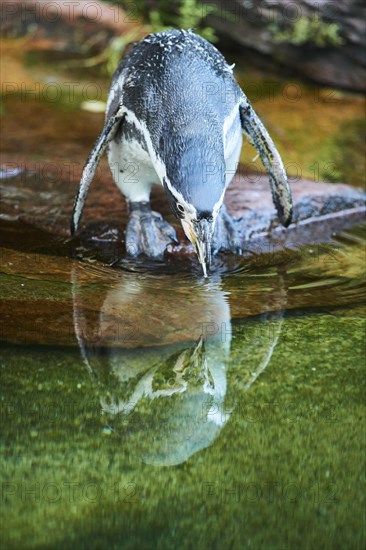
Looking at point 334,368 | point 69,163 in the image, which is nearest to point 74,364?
point 334,368

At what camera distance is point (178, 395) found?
2.94 m

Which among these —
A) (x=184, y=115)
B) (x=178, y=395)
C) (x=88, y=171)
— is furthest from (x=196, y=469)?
(x=88, y=171)

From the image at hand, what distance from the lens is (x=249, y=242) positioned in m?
4.46

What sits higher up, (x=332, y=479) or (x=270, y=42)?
(x=270, y=42)

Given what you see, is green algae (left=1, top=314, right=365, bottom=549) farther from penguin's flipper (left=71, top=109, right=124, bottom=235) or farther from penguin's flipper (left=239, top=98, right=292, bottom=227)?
penguin's flipper (left=239, top=98, right=292, bottom=227)

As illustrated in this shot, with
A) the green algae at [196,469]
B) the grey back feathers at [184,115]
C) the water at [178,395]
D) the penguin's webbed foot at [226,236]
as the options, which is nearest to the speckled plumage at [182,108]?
the grey back feathers at [184,115]

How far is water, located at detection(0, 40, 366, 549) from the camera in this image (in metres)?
2.30

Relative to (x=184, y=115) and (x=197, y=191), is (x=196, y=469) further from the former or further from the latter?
(x=184, y=115)

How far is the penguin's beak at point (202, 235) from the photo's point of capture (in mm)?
3266

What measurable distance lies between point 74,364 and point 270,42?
4268 millimetres

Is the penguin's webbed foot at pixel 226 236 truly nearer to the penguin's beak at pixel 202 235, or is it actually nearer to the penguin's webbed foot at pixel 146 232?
the penguin's webbed foot at pixel 146 232

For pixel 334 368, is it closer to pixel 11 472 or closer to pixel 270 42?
pixel 11 472

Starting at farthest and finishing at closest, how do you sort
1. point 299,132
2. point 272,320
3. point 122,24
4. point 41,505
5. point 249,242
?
point 122,24 < point 299,132 < point 249,242 < point 272,320 < point 41,505

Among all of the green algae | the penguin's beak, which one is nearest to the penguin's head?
the penguin's beak
